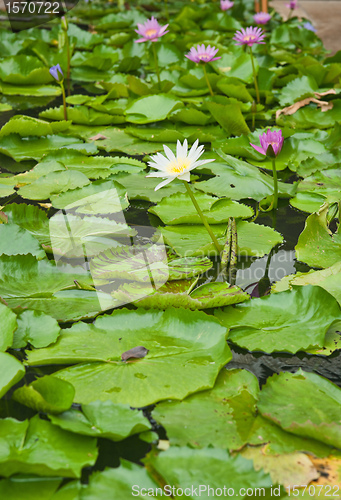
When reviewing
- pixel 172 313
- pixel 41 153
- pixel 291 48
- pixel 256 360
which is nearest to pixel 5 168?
pixel 41 153

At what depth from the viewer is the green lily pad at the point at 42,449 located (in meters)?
0.62

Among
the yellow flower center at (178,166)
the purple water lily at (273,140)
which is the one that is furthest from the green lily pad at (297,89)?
the yellow flower center at (178,166)

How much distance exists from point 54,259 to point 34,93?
5.15ft

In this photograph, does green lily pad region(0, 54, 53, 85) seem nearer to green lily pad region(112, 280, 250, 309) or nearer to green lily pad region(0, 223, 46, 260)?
green lily pad region(0, 223, 46, 260)

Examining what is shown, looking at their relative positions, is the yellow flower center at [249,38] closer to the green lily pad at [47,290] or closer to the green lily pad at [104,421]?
the green lily pad at [47,290]

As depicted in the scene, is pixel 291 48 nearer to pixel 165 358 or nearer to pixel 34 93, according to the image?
pixel 34 93

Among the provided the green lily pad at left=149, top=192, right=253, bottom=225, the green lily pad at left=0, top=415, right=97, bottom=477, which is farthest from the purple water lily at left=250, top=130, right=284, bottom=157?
the green lily pad at left=0, top=415, right=97, bottom=477

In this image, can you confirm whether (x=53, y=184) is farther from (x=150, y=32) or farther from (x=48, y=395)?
(x=150, y=32)

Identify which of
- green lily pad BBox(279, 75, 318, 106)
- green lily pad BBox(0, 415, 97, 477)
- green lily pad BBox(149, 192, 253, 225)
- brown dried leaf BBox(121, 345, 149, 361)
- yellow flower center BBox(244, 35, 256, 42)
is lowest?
green lily pad BBox(0, 415, 97, 477)

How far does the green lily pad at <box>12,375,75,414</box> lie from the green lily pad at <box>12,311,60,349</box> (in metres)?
0.12

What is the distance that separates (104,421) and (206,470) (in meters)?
0.17

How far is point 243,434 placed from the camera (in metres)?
0.71

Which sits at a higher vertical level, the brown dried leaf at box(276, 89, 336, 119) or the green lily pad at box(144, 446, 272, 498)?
the brown dried leaf at box(276, 89, 336, 119)

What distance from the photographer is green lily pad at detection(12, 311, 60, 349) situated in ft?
2.81
